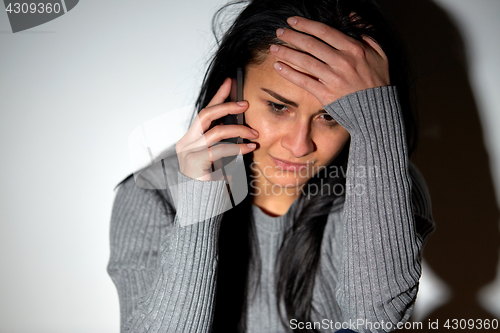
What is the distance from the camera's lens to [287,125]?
29.5 inches

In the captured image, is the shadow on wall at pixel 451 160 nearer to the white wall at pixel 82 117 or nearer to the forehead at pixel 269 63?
the white wall at pixel 82 117

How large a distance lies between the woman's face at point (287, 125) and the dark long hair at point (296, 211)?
0.24 ft

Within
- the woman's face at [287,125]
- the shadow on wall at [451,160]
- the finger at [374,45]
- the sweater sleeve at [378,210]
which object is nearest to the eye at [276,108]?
the woman's face at [287,125]

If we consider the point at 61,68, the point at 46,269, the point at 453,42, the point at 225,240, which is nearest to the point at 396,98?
the point at 453,42

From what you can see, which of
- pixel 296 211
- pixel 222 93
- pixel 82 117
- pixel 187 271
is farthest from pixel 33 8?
pixel 296 211

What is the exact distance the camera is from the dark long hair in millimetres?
778

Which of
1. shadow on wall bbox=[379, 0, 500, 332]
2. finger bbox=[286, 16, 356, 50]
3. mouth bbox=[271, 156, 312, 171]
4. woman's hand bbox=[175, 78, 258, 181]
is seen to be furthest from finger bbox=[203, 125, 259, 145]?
shadow on wall bbox=[379, 0, 500, 332]

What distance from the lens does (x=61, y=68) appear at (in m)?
0.83

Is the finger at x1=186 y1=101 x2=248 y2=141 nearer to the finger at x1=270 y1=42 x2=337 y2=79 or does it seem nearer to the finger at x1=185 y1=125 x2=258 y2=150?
the finger at x1=185 y1=125 x2=258 y2=150

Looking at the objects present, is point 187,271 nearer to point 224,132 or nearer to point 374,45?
point 224,132

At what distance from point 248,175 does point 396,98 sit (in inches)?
16.4

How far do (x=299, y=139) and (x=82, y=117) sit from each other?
558 millimetres

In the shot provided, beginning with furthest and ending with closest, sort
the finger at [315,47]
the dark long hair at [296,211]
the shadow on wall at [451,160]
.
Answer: the shadow on wall at [451,160], the dark long hair at [296,211], the finger at [315,47]

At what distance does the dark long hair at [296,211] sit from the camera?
78 cm
